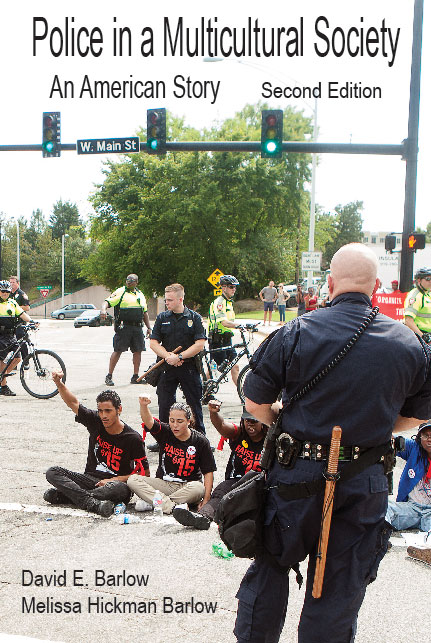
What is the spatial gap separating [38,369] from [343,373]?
861 centimetres

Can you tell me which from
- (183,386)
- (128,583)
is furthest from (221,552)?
(183,386)

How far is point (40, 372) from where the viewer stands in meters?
10.4

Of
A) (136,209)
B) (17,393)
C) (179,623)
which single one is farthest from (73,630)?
(136,209)

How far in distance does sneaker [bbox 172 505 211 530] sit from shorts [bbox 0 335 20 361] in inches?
256

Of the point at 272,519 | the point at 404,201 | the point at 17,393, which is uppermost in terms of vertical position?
the point at 404,201

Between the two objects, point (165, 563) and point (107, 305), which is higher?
point (107, 305)

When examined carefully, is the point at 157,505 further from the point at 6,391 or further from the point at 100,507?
the point at 6,391

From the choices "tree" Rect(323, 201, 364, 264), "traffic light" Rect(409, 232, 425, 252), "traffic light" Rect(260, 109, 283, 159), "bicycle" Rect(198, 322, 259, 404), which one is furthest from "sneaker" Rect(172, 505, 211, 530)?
"tree" Rect(323, 201, 364, 264)

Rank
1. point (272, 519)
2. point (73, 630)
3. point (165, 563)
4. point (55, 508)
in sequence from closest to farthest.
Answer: point (272, 519) → point (73, 630) → point (165, 563) → point (55, 508)

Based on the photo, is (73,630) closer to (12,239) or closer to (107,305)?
(107,305)

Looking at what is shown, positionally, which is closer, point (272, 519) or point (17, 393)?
point (272, 519)

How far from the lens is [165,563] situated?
4289mm

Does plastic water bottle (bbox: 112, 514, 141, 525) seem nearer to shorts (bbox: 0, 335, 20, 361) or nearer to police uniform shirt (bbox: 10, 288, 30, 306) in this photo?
shorts (bbox: 0, 335, 20, 361)

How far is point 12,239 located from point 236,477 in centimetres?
8070
